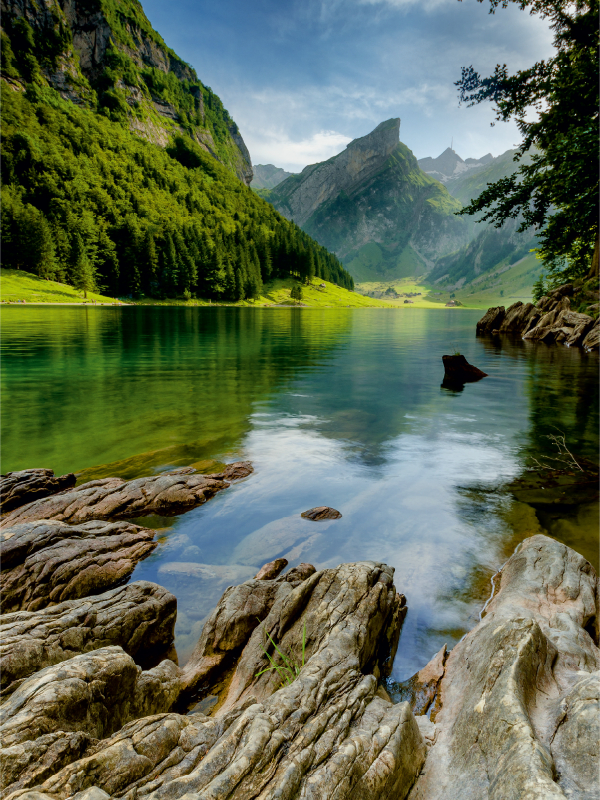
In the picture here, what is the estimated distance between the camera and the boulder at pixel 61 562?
6055 millimetres

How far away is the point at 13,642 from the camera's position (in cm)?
445

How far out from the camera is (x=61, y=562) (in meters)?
6.42

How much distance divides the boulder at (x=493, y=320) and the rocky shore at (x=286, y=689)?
5529 centimetres

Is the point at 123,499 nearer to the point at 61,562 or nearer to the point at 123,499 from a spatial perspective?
the point at 123,499

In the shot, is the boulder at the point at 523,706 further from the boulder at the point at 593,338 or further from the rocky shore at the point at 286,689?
the boulder at the point at 593,338

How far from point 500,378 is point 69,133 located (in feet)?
789

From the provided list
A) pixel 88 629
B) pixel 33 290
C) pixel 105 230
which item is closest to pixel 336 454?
pixel 88 629

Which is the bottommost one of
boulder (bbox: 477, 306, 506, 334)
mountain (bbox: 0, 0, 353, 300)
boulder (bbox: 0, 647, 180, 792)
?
boulder (bbox: 0, 647, 180, 792)

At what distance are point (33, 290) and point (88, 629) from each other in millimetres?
131521

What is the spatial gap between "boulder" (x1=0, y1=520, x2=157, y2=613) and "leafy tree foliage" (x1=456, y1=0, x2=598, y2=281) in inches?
1089

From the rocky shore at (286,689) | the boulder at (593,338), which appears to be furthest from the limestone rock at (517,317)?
the rocky shore at (286,689)

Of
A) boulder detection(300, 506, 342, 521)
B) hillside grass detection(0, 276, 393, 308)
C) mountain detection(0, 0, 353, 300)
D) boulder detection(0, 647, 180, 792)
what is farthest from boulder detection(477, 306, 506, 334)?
mountain detection(0, 0, 353, 300)

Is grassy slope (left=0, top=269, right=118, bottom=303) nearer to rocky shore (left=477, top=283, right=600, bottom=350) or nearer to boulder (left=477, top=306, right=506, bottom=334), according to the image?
boulder (left=477, top=306, right=506, bottom=334)

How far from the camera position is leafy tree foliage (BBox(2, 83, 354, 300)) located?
121 m
